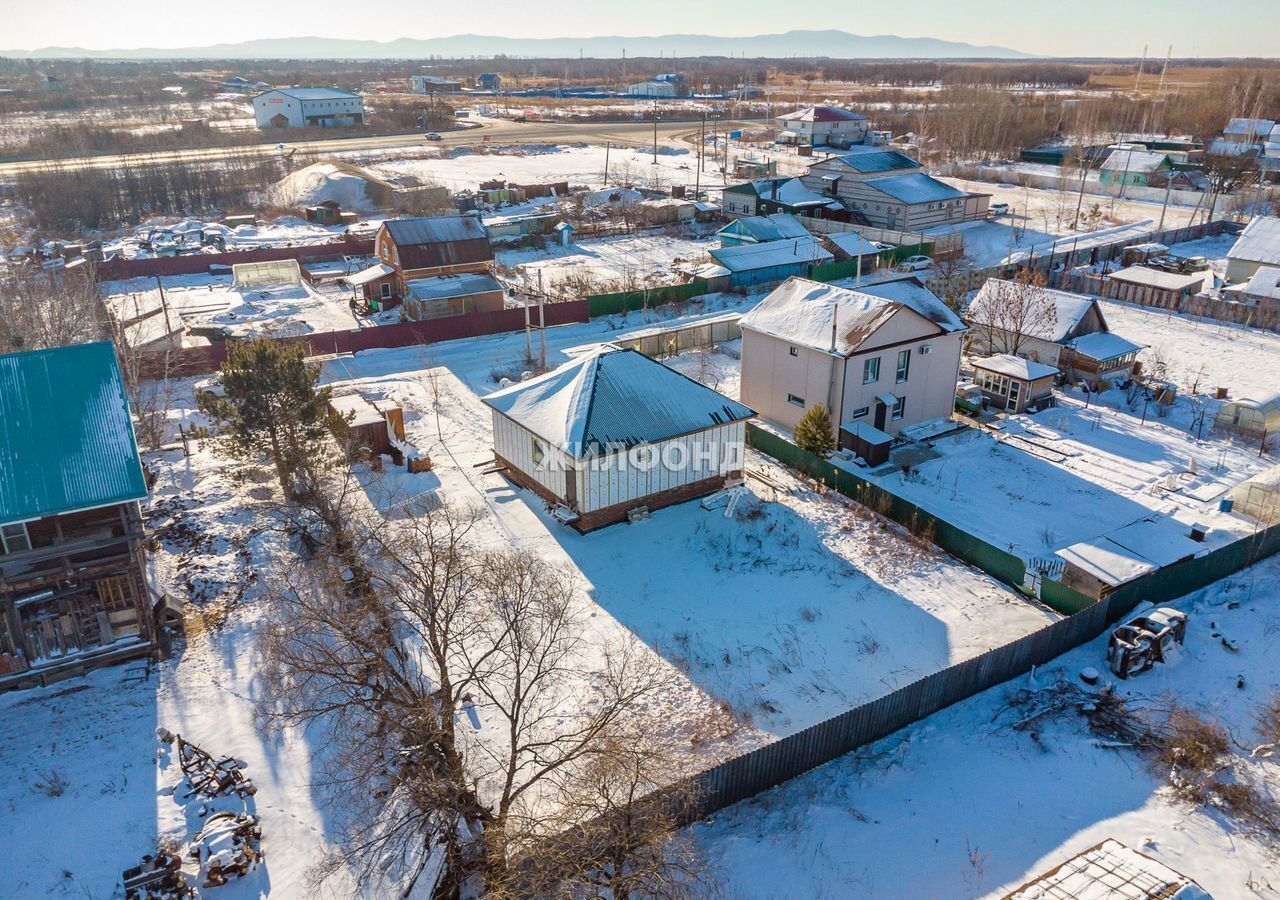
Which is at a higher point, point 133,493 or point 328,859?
point 133,493

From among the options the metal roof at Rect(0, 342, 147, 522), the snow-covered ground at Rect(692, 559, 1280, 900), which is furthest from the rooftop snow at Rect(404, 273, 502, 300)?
the snow-covered ground at Rect(692, 559, 1280, 900)

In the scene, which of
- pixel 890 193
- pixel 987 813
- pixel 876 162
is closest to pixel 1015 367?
pixel 987 813

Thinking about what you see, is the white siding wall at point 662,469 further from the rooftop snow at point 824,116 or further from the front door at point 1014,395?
the rooftop snow at point 824,116

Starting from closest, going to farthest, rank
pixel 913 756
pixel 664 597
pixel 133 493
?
1. pixel 913 756
2. pixel 133 493
3. pixel 664 597

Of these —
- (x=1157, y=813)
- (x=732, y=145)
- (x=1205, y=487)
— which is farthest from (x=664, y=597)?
(x=732, y=145)

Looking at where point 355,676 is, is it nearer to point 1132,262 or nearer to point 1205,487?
point 1205,487

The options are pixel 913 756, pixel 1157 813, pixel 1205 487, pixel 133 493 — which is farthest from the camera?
pixel 1205 487
